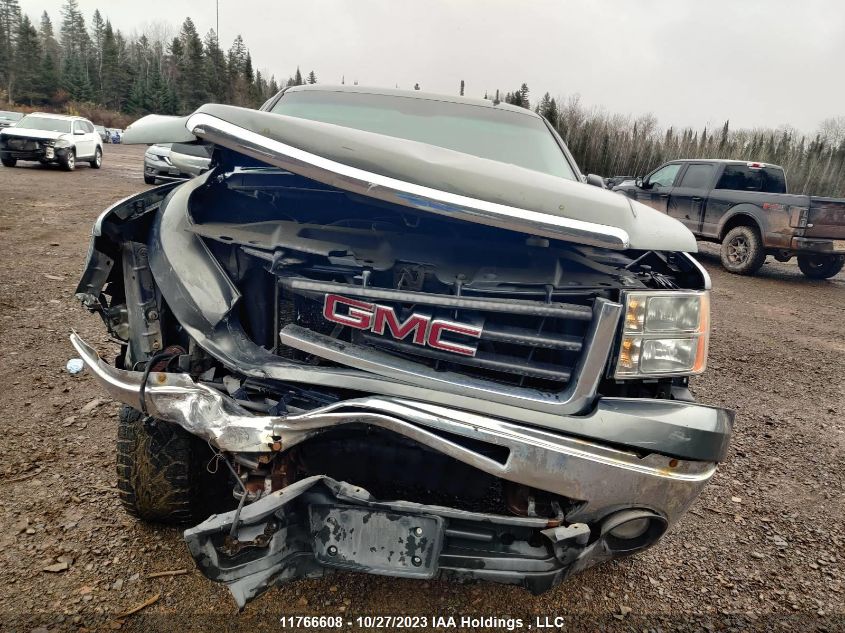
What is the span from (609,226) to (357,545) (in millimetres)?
1192

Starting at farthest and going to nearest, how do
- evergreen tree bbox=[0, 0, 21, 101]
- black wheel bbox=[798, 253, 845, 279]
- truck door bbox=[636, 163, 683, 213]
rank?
evergreen tree bbox=[0, 0, 21, 101], truck door bbox=[636, 163, 683, 213], black wheel bbox=[798, 253, 845, 279]

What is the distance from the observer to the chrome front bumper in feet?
4.84

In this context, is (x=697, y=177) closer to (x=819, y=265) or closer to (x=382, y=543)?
(x=819, y=265)

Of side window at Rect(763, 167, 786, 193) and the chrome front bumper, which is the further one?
side window at Rect(763, 167, 786, 193)

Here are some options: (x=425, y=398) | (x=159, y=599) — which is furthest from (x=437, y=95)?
(x=159, y=599)

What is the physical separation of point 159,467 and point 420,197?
1.44m

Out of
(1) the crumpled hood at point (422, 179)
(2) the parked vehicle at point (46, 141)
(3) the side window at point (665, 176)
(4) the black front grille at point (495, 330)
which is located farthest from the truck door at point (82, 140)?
(4) the black front grille at point (495, 330)

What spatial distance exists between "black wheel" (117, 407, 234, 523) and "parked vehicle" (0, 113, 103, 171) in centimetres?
1730

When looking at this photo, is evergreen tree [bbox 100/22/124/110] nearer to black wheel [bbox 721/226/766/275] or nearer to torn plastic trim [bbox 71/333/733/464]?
black wheel [bbox 721/226/766/275]

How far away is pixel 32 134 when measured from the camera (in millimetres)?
15305

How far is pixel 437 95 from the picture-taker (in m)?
3.44

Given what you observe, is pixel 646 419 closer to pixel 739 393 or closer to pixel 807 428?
pixel 807 428

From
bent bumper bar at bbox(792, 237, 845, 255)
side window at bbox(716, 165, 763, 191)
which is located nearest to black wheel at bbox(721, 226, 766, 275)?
bent bumper bar at bbox(792, 237, 845, 255)

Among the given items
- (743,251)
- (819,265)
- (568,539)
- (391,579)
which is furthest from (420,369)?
(819,265)
